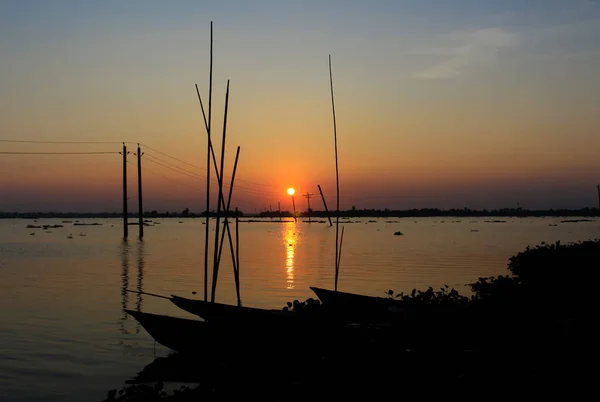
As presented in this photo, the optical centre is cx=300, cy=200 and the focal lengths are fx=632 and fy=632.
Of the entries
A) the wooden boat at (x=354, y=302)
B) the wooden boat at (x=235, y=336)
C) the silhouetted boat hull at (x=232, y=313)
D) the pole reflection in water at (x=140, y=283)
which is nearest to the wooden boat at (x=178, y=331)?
the wooden boat at (x=235, y=336)

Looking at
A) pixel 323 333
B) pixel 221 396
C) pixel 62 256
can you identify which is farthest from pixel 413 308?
pixel 62 256

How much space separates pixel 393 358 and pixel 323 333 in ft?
7.46

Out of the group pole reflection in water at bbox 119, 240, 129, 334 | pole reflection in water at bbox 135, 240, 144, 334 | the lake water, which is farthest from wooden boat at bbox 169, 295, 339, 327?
pole reflection in water at bbox 119, 240, 129, 334

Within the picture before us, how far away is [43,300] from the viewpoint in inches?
981

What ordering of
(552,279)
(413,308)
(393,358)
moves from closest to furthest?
(393,358) < (413,308) < (552,279)

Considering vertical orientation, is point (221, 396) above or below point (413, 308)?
below

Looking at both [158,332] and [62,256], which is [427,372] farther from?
[62,256]

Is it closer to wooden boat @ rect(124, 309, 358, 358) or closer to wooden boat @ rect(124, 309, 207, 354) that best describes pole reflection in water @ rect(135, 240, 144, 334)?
wooden boat @ rect(124, 309, 207, 354)

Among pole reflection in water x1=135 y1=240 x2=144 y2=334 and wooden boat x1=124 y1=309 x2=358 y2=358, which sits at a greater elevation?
wooden boat x1=124 y1=309 x2=358 y2=358

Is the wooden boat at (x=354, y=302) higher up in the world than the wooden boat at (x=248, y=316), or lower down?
lower down

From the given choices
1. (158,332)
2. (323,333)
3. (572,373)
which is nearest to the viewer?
(572,373)

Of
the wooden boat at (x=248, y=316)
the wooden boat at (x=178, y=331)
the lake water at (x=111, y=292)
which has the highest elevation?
the wooden boat at (x=248, y=316)

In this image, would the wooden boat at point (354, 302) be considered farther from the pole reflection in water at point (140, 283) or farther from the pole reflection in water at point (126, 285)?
the pole reflection in water at point (126, 285)

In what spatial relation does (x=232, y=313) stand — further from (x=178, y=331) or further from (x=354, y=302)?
(x=354, y=302)
